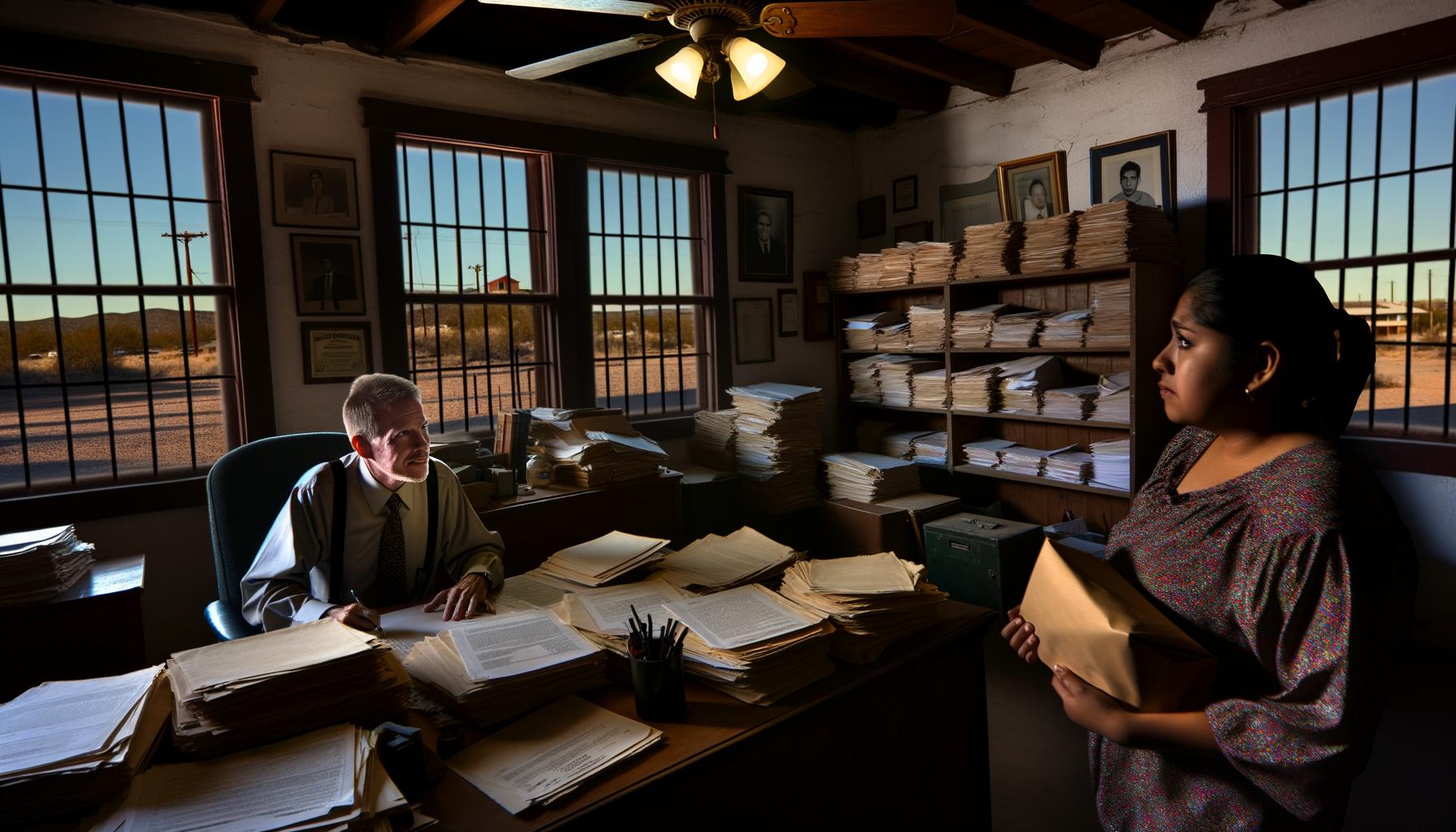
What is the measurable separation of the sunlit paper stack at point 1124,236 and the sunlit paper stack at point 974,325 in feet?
1.74

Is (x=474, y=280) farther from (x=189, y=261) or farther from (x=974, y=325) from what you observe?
(x=974, y=325)

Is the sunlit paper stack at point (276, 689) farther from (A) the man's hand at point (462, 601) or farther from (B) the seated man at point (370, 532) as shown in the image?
(B) the seated man at point (370, 532)

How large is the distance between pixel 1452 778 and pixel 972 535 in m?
1.85

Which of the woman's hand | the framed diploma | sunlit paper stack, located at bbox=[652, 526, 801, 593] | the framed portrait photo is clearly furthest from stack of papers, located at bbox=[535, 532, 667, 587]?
the framed portrait photo

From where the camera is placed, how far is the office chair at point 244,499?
2.37 meters

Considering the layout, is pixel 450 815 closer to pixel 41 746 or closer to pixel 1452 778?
pixel 41 746

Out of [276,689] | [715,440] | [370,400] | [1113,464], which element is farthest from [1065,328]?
[276,689]

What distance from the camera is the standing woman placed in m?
1.08

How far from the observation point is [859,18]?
214cm

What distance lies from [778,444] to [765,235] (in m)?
1.39

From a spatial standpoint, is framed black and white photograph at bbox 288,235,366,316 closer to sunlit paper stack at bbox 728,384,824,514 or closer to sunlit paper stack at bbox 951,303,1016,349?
sunlit paper stack at bbox 728,384,824,514

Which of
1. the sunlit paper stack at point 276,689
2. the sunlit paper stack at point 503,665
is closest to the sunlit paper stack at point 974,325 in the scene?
the sunlit paper stack at point 503,665

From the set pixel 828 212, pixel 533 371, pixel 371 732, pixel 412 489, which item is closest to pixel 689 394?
pixel 533 371

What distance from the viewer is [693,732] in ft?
4.44
